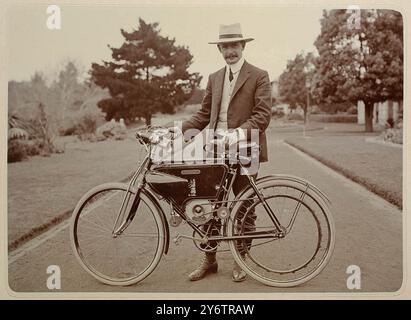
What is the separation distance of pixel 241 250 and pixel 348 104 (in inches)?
53.1

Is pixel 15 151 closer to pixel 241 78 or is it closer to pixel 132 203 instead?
pixel 132 203

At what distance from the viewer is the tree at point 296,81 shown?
4.04 meters

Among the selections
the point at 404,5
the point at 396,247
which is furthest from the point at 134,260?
the point at 404,5

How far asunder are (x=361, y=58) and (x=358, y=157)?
71 centimetres

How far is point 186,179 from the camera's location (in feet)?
12.2

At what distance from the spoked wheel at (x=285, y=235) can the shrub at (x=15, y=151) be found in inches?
61.1

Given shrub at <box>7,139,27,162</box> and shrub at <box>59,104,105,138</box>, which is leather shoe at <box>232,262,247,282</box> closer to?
shrub at <box>59,104,105,138</box>

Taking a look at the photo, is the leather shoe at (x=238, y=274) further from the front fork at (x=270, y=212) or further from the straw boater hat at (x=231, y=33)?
the straw boater hat at (x=231, y=33)

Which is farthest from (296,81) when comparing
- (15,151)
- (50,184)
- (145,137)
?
(15,151)

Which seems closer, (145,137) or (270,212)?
(270,212)

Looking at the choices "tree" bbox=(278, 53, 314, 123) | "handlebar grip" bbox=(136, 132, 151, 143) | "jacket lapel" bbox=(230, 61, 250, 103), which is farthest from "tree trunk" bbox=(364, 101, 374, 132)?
"handlebar grip" bbox=(136, 132, 151, 143)

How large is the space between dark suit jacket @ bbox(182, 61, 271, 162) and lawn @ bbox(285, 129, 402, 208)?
1.11ft

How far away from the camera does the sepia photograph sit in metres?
3.74
